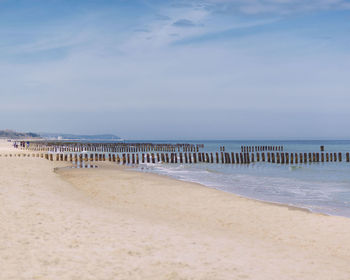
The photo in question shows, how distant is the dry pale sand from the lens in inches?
215

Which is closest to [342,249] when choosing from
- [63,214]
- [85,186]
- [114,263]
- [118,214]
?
[114,263]

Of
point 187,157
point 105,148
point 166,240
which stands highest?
point 166,240

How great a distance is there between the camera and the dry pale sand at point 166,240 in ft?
17.9

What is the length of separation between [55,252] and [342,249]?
5.68 m

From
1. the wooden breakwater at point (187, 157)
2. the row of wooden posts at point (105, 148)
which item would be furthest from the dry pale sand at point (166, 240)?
the row of wooden posts at point (105, 148)

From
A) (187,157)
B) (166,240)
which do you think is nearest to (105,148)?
(187,157)

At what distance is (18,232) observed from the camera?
23.3 ft

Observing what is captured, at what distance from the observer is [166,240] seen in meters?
7.12

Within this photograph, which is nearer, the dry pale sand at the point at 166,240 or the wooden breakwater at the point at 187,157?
the dry pale sand at the point at 166,240

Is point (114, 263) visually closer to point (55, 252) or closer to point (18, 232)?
point (55, 252)

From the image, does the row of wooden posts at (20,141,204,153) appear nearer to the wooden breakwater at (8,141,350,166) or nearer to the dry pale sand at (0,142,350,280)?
the wooden breakwater at (8,141,350,166)

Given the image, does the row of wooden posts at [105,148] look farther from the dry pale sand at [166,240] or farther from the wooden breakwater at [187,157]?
the dry pale sand at [166,240]

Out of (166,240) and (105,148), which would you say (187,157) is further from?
(166,240)

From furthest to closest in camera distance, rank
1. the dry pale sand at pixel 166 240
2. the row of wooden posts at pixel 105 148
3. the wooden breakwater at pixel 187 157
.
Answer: the row of wooden posts at pixel 105 148
the wooden breakwater at pixel 187 157
the dry pale sand at pixel 166 240
